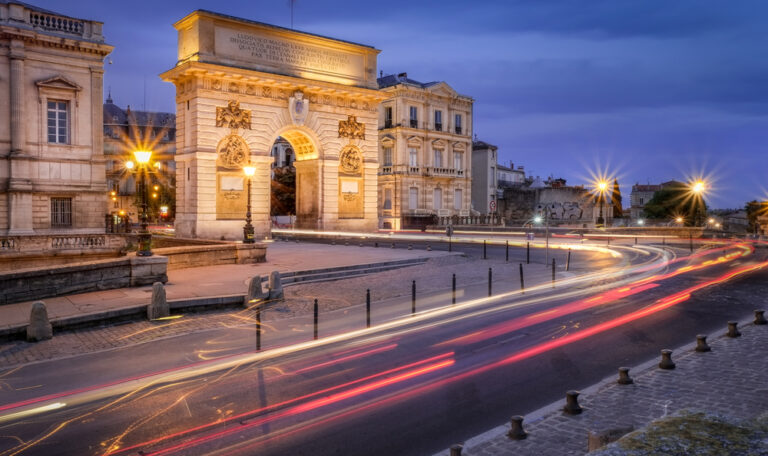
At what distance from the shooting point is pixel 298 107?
35.0 metres

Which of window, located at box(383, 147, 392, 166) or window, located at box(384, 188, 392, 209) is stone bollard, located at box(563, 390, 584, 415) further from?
window, located at box(383, 147, 392, 166)

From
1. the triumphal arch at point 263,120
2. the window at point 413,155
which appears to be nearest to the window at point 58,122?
the triumphal arch at point 263,120

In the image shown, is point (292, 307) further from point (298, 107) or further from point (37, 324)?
point (298, 107)

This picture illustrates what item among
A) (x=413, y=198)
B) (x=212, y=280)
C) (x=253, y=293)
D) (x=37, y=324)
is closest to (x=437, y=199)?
(x=413, y=198)

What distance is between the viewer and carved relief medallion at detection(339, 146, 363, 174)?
3800 cm

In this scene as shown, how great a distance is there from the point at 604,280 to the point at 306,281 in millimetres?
Result: 9865

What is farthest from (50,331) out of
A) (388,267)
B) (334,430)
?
(388,267)

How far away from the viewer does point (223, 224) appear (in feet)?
107

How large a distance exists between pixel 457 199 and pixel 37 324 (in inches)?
2117

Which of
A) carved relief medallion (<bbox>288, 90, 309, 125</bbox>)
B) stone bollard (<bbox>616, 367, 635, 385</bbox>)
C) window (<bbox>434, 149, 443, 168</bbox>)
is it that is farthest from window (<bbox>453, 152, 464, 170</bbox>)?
stone bollard (<bbox>616, 367, 635, 385</bbox>)

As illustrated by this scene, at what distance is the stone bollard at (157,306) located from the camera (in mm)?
13062

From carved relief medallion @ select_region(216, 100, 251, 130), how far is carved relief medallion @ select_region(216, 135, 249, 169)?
742mm

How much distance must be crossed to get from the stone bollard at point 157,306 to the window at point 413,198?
4533 cm

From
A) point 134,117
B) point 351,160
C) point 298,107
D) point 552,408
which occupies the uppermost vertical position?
point 134,117
